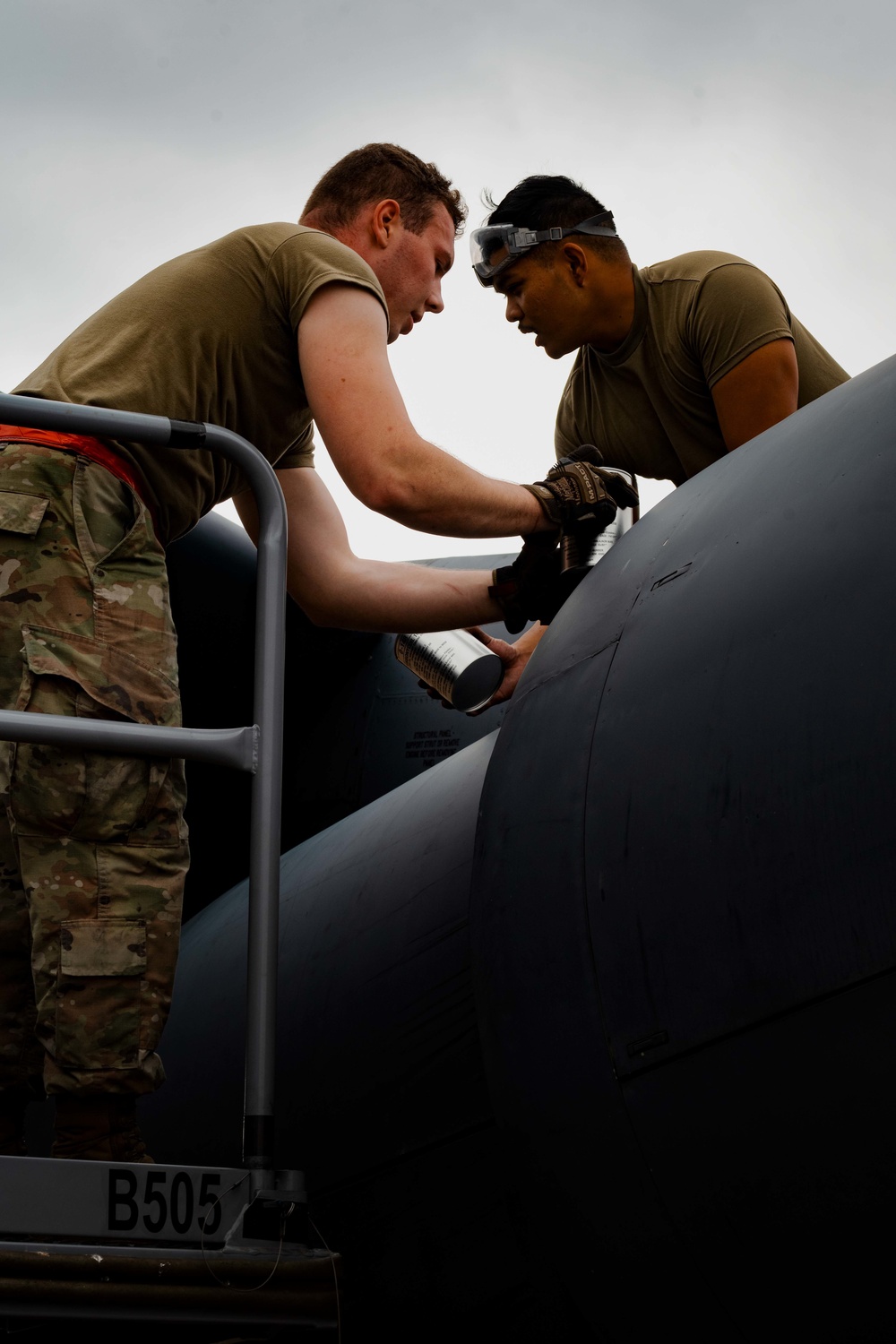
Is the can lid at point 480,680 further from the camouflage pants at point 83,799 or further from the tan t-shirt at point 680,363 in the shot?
the camouflage pants at point 83,799

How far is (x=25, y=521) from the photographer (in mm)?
2314

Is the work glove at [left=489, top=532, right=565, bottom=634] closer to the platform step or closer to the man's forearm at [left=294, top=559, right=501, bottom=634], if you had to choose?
the man's forearm at [left=294, top=559, right=501, bottom=634]

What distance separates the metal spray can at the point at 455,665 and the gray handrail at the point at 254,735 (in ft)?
4.05

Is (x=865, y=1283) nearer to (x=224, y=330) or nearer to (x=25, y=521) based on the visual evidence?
(x=25, y=521)

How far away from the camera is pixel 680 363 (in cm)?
322

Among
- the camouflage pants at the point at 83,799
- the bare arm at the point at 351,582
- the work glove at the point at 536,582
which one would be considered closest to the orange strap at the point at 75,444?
the camouflage pants at the point at 83,799

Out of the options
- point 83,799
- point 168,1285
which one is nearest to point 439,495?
point 83,799

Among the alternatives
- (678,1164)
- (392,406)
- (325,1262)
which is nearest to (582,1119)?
(678,1164)

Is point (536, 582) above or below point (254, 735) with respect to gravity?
above

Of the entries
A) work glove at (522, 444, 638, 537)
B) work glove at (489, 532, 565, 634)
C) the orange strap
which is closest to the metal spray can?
work glove at (489, 532, 565, 634)

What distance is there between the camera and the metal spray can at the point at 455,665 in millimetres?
3535

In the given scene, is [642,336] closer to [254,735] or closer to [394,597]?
[394,597]

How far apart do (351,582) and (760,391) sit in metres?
1.02

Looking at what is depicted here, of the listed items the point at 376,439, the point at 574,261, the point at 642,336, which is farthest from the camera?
the point at 574,261
